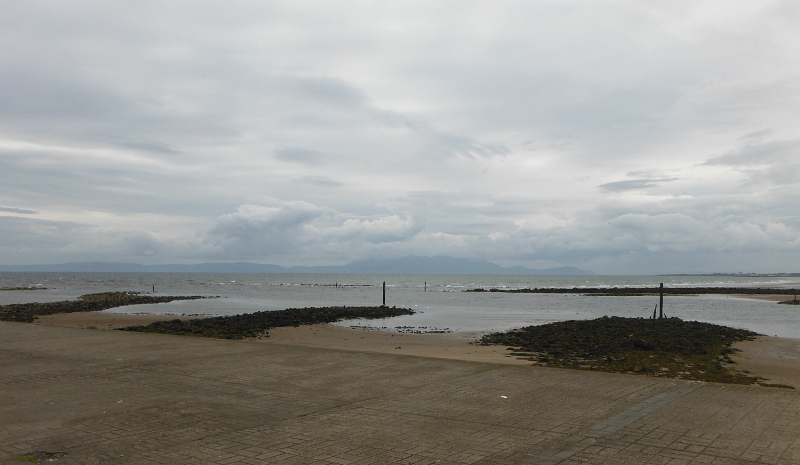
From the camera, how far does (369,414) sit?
25.8 ft

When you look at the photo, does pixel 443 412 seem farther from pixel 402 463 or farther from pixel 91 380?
pixel 91 380

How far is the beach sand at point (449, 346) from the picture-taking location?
633 inches

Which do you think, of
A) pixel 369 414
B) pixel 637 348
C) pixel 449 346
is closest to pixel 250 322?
pixel 449 346

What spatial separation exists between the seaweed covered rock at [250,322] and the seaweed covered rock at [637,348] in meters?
12.2

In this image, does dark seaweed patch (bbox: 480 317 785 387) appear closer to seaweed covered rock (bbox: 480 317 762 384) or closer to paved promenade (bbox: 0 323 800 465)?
seaweed covered rock (bbox: 480 317 762 384)

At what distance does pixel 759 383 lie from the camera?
12781mm

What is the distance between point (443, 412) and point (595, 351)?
12.0 meters

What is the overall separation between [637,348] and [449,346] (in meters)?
6.62

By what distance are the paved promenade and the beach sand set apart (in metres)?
4.41

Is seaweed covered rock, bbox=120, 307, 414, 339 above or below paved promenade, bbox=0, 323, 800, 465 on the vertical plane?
below

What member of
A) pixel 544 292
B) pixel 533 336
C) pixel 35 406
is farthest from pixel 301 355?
pixel 544 292

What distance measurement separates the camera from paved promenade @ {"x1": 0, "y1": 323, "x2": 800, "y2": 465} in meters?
6.16

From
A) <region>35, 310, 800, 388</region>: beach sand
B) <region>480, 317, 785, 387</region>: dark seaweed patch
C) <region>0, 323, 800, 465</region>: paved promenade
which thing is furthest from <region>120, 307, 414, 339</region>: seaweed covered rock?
<region>0, 323, 800, 465</region>: paved promenade

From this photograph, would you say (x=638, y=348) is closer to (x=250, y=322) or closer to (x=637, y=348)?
(x=637, y=348)
